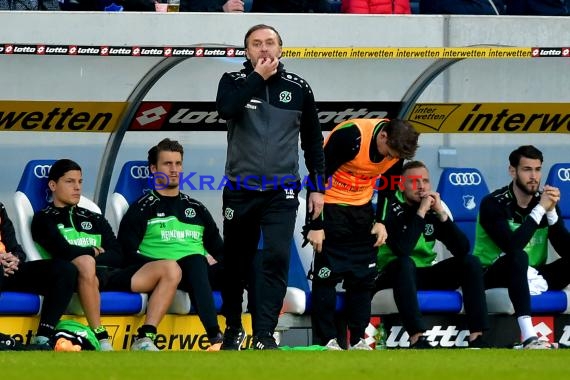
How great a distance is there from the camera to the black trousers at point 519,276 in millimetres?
10305

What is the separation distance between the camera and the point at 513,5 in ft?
41.4

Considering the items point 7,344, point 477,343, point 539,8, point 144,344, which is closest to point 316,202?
point 144,344

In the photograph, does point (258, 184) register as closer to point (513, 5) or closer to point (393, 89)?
point (393, 89)

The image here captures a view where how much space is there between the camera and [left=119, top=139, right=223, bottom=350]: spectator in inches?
403

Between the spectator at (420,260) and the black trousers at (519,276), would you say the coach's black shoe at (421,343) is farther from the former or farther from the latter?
the black trousers at (519,276)

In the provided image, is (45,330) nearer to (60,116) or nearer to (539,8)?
(60,116)

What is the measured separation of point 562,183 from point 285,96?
358cm

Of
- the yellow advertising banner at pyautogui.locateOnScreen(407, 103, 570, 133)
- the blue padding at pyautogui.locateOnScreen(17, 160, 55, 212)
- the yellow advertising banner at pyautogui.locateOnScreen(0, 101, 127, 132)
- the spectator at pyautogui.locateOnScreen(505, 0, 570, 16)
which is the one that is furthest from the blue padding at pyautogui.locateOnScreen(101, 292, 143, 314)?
the spectator at pyautogui.locateOnScreen(505, 0, 570, 16)

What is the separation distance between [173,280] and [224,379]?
315cm

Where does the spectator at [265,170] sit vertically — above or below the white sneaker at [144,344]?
above

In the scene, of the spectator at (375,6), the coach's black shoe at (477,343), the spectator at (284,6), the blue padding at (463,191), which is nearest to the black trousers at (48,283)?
the coach's black shoe at (477,343)

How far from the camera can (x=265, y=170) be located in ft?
27.7

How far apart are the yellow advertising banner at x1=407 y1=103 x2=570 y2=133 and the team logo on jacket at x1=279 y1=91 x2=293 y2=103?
3.41m

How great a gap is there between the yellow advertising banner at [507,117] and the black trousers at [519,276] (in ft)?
4.74
